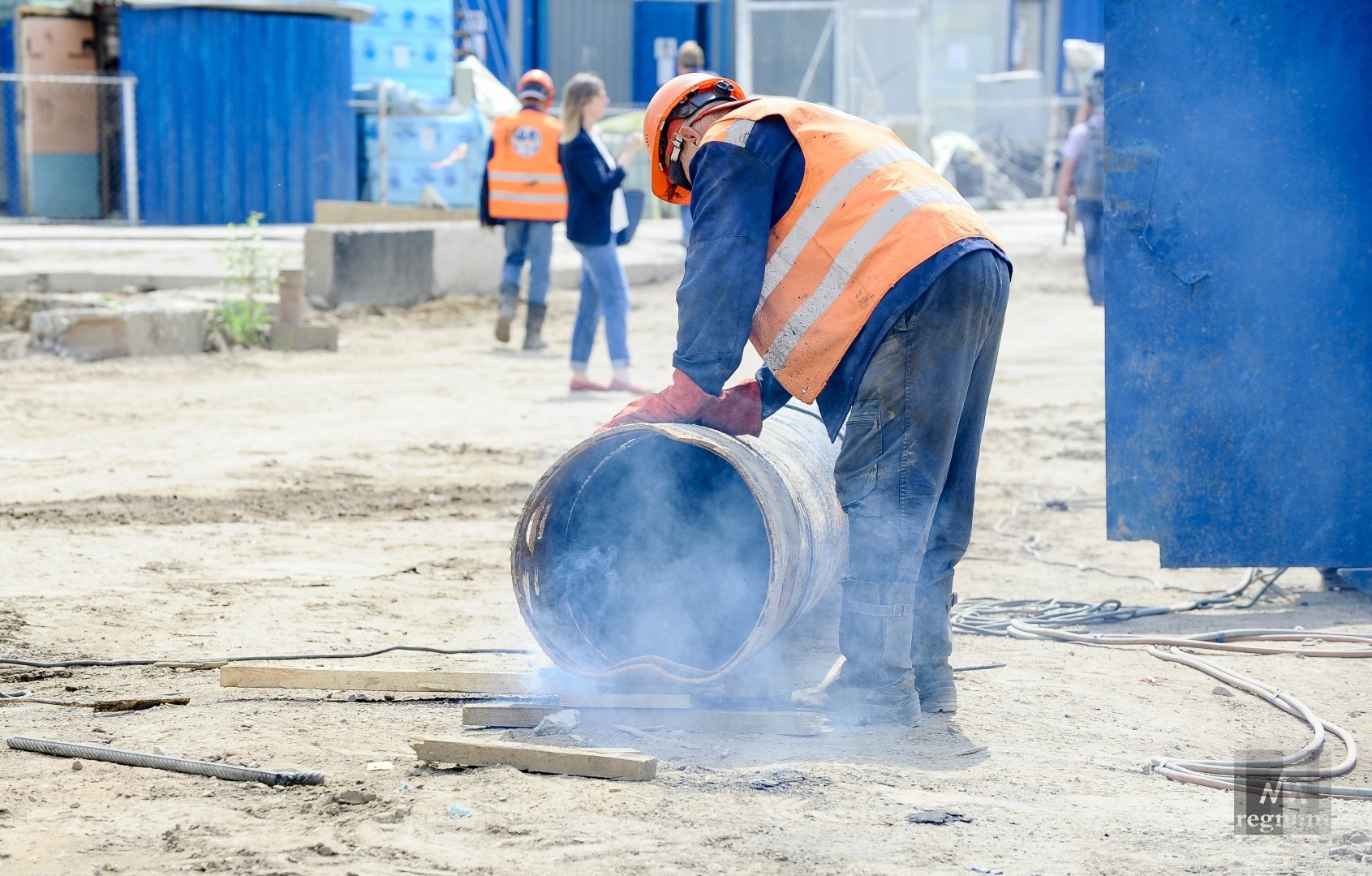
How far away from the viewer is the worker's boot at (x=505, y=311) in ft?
36.8

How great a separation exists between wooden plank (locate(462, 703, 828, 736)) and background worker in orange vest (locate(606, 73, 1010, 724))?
0.18 m

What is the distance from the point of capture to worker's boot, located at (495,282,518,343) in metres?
11.2

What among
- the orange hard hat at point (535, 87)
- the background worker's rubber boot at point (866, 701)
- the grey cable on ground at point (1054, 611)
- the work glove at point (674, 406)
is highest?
the orange hard hat at point (535, 87)

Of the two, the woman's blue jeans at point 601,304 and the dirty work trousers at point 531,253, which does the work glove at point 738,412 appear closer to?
the woman's blue jeans at point 601,304

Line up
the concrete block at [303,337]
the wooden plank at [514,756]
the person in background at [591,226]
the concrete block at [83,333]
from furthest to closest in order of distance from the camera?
the concrete block at [303,337], the concrete block at [83,333], the person in background at [591,226], the wooden plank at [514,756]

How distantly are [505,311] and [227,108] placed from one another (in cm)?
796

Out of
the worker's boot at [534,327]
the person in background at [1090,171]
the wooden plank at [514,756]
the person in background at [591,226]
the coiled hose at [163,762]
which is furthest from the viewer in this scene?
the person in background at [1090,171]

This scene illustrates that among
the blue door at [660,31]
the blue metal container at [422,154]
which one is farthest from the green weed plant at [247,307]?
the blue door at [660,31]

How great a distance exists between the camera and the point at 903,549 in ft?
12.7

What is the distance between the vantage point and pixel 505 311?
11.2 m

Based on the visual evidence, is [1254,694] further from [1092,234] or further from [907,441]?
[1092,234]

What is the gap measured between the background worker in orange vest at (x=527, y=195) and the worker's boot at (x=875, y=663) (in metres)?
7.39

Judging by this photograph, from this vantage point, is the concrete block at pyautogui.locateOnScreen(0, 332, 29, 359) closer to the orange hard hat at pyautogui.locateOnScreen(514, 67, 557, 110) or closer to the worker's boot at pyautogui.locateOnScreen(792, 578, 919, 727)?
the orange hard hat at pyautogui.locateOnScreen(514, 67, 557, 110)

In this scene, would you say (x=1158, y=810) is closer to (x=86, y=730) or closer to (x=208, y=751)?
(x=208, y=751)
